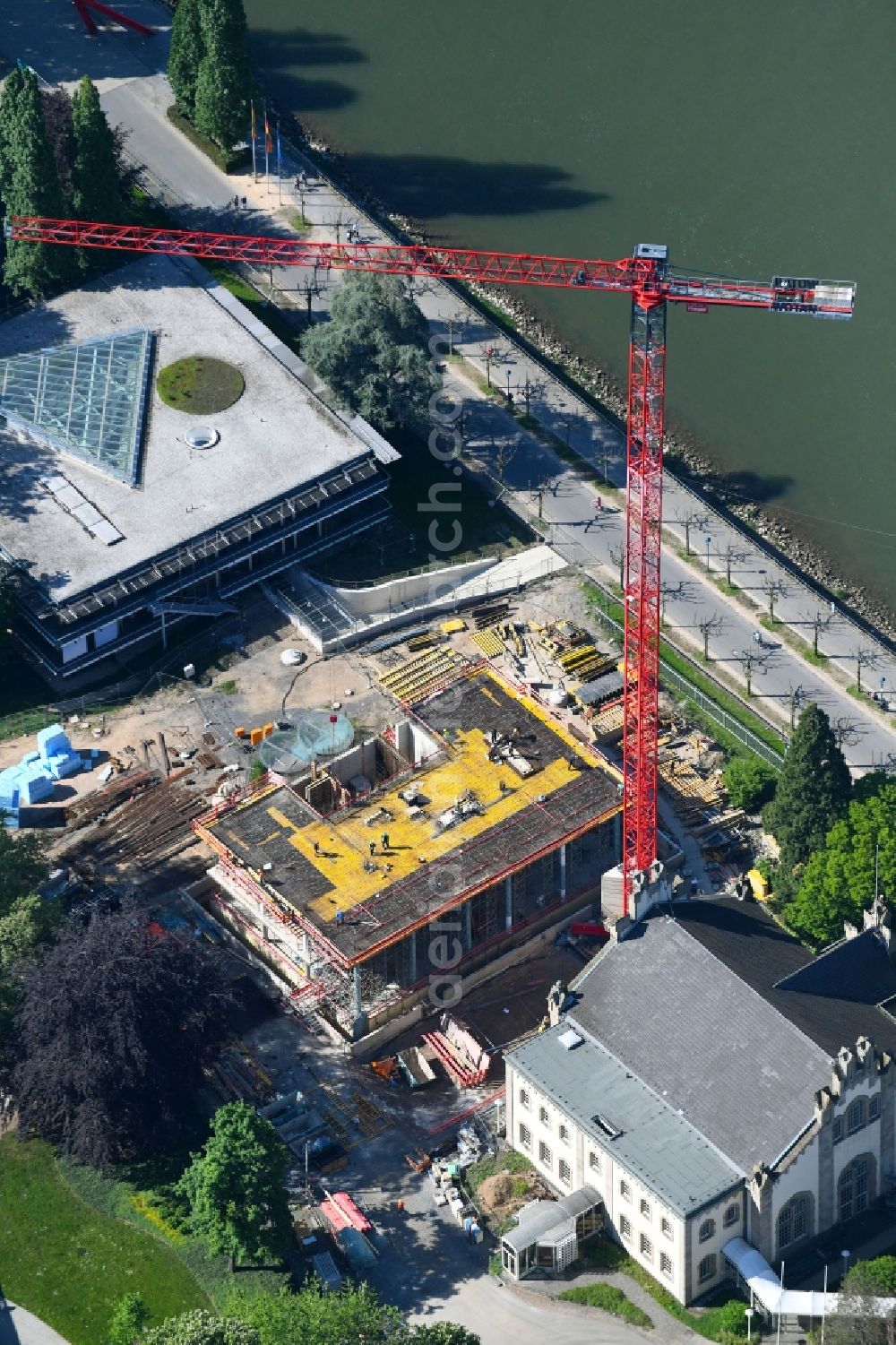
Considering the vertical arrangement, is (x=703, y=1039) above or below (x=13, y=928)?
below

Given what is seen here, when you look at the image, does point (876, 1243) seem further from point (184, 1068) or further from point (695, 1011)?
point (184, 1068)

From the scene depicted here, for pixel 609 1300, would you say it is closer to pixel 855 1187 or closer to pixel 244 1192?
pixel 855 1187

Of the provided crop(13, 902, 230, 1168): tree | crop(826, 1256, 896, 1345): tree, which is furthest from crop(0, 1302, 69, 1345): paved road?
crop(826, 1256, 896, 1345): tree

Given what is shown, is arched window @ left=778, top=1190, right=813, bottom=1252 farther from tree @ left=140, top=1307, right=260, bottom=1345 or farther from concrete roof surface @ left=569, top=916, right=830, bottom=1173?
tree @ left=140, top=1307, right=260, bottom=1345

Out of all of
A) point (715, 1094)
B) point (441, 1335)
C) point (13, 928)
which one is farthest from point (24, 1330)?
point (715, 1094)

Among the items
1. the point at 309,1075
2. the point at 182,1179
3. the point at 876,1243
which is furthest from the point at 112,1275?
the point at 876,1243

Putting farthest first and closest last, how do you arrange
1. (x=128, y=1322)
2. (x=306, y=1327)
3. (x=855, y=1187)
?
(x=855, y=1187), (x=128, y=1322), (x=306, y=1327)
